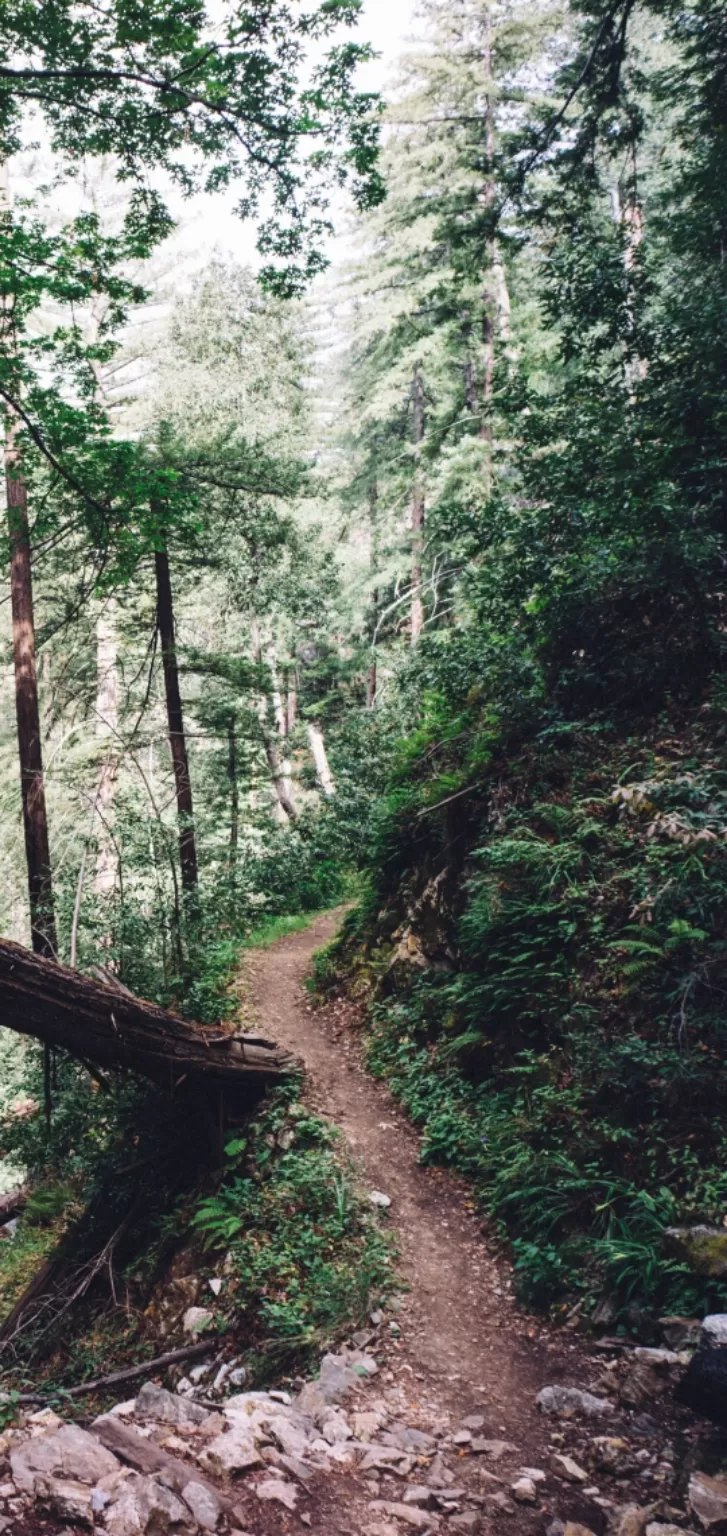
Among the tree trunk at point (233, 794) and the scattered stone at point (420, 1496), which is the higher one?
the tree trunk at point (233, 794)

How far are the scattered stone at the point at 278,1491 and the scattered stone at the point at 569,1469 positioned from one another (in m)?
1.19

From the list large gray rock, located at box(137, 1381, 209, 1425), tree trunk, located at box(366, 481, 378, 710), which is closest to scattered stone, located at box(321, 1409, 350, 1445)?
large gray rock, located at box(137, 1381, 209, 1425)

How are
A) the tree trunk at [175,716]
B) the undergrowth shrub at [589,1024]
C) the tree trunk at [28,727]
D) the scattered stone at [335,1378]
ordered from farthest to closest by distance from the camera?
the tree trunk at [175,716]
the tree trunk at [28,727]
the undergrowth shrub at [589,1024]
the scattered stone at [335,1378]

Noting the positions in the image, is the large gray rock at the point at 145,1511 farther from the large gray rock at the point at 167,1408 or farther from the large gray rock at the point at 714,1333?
the large gray rock at the point at 714,1333

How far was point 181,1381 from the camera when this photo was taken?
16.3 ft

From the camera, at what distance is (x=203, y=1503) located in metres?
2.72

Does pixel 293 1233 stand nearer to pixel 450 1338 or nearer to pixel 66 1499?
pixel 450 1338

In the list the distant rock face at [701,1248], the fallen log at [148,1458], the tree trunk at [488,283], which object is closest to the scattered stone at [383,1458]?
the fallen log at [148,1458]

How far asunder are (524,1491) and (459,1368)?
1.26 m

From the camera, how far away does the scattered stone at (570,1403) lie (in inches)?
142

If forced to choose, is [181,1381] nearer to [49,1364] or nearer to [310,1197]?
[310,1197]

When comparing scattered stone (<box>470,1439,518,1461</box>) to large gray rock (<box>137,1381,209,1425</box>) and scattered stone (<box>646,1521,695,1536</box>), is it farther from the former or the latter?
large gray rock (<box>137,1381,209,1425</box>)

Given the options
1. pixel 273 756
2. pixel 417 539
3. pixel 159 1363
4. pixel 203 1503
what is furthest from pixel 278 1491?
pixel 417 539

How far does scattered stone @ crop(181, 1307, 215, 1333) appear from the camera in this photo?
5.35 m
